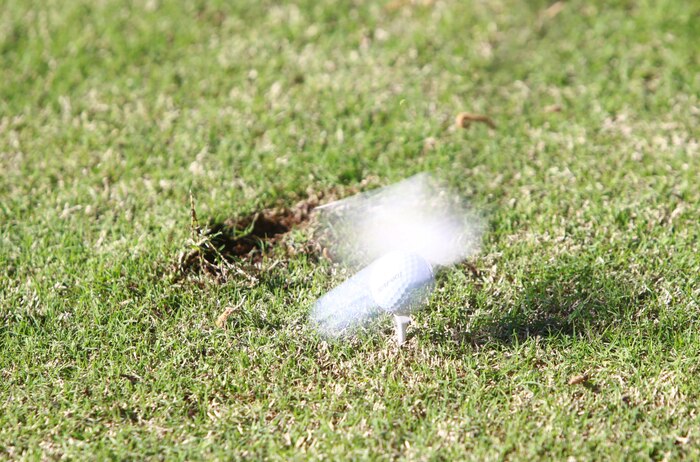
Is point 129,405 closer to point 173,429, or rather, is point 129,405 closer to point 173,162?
point 173,429

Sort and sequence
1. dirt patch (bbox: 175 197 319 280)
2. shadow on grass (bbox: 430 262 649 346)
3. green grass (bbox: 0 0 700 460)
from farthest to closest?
dirt patch (bbox: 175 197 319 280) < shadow on grass (bbox: 430 262 649 346) < green grass (bbox: 0 0 700 460)

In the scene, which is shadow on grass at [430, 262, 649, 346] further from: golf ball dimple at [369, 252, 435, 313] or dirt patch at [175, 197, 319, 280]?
dirt patch at [175, 197, 319, 280]

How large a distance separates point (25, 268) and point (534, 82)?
2.76 meters

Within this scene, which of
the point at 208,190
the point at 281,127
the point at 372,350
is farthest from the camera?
the point at 281,127

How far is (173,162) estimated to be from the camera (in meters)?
3.94

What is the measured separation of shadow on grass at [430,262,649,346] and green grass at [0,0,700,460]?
0.01 m

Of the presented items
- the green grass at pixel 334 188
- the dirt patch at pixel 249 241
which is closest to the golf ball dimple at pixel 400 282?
the green grass at pixel 334 188

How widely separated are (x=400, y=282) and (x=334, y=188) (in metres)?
0.85

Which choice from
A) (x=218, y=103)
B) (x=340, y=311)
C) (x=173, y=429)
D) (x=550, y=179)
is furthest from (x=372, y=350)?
(x=218, y=103)

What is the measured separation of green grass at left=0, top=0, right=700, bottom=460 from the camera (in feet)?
9.12

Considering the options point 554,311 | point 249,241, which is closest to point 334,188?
point 249,241

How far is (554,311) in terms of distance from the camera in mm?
3135

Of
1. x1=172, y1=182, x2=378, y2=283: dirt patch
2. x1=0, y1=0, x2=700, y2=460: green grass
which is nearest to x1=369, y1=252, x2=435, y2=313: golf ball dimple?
x1=0, y1=0, x2=700, y2=460: green grass

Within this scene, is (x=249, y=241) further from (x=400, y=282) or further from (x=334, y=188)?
(x=400, y=282)
